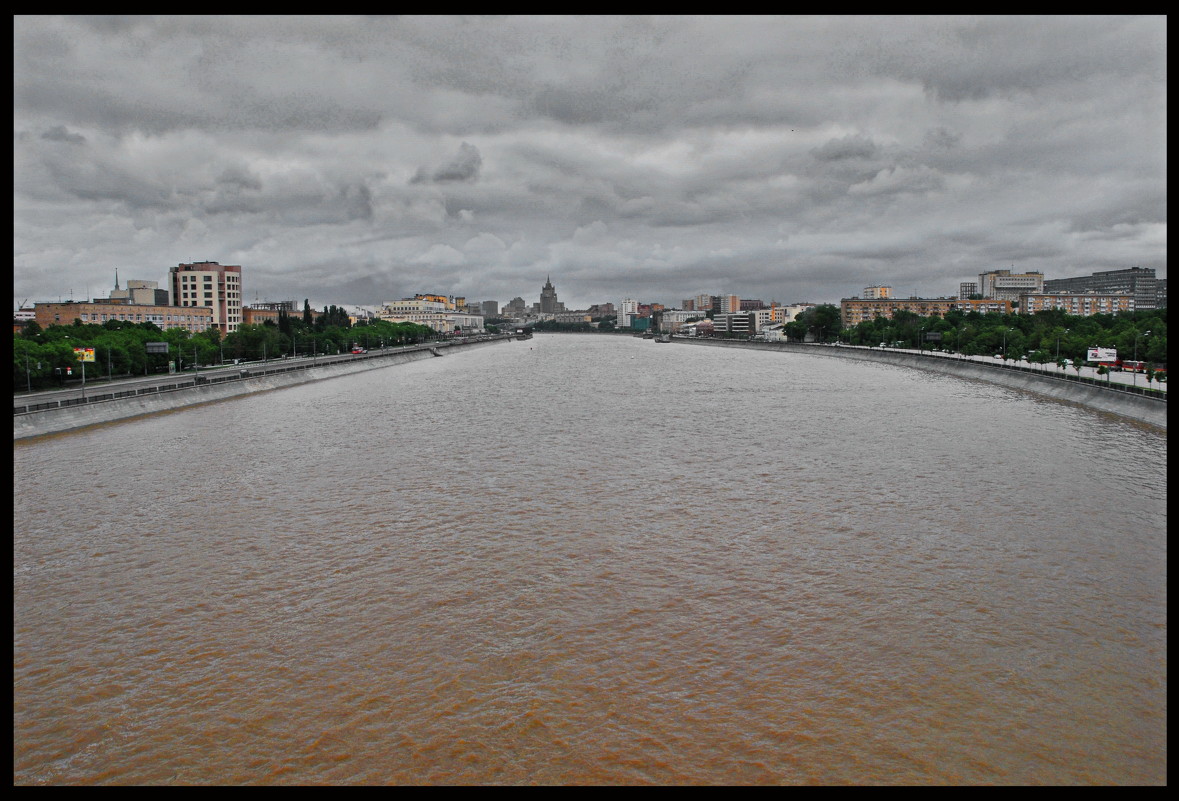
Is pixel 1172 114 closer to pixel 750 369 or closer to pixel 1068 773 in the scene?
pixel 1068 773

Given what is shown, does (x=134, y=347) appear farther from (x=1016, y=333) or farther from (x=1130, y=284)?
(x=1130, y=284)

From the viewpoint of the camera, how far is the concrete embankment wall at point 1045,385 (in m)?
23.4

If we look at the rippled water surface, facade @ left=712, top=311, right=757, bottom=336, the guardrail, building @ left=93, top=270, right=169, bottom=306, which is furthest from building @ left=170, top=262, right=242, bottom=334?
facade @ left=712, top=311, right=757, bottom=336

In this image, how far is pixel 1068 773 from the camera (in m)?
5.26

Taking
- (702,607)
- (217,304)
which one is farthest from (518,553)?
(217,304)

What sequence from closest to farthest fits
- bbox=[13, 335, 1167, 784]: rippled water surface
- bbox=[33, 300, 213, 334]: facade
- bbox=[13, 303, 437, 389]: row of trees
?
bbox=[13, 335, 1167, 784]: rippled water surface
bbox=[13, 303, 437, 389]: row of trees
bbox=[33, 300, 213, 334]: facade

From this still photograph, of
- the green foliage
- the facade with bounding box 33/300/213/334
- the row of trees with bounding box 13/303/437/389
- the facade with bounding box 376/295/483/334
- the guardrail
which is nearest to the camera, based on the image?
the guardrail

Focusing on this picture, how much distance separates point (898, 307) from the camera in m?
113

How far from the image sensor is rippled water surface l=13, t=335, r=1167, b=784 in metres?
5.58

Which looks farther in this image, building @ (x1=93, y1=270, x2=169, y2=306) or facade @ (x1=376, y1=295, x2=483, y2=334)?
facade @ (x1=376, y1=295, x2=483, y2=334)

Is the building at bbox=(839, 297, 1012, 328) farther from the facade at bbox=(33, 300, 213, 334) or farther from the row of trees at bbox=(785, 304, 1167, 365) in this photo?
the facade at bbox=(33, 300, 213, 334)

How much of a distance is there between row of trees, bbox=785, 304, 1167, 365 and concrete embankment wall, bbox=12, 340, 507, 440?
4075 cm

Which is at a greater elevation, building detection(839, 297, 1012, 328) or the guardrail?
building detection(839, 297, 1012, 328)

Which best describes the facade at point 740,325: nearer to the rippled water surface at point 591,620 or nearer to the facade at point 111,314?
the facade at point 111,314
